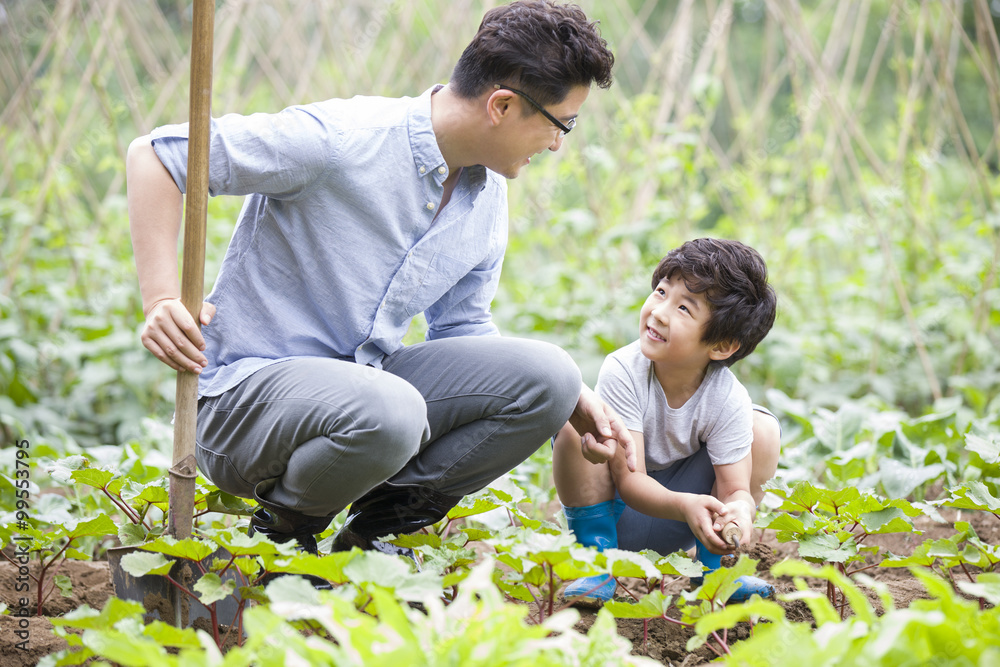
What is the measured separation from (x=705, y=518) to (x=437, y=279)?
24.2 inches

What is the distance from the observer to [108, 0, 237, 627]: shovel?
117cm

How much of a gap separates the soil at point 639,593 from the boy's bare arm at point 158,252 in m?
0.46

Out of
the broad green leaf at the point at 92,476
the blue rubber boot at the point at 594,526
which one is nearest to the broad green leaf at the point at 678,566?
the blue rubber boot at the point at 594,526

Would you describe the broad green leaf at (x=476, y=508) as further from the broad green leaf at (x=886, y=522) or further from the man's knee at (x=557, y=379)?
the broad green leaf at (x=886, y=522)

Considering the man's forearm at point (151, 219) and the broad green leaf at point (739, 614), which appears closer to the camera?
the broad green leaf at point (739, 614)

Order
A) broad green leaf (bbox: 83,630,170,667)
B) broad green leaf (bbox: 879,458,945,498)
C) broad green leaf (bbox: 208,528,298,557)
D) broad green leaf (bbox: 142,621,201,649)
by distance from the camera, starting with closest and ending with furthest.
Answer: broad green leaf (bbox: 83,630,170,667) < broad green leaf (bbox: 142,621,201,649) < broad green leaf (bbox: 208,528,298,557) < broad green leaf (bbox: 879,458,945,498)

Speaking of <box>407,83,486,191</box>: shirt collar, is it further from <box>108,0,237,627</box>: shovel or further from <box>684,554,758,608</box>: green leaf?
<box>684,554,758,608</box>: green leaf

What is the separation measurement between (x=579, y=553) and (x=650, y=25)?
42.8 feet

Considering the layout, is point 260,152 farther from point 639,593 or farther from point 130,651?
point 639,593

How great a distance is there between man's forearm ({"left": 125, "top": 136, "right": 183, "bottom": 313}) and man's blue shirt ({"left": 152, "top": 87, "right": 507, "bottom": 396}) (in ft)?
0.45

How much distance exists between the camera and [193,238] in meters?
1.18

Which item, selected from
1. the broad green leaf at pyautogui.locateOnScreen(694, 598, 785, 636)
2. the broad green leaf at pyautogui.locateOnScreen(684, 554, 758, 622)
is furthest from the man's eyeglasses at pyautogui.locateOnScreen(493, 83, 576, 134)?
the broad green leaf at pyautogui.locateOnScreen(694, 598, 785, 636)

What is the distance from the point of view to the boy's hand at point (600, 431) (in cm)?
138

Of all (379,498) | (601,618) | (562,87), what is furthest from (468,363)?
(601,618)
